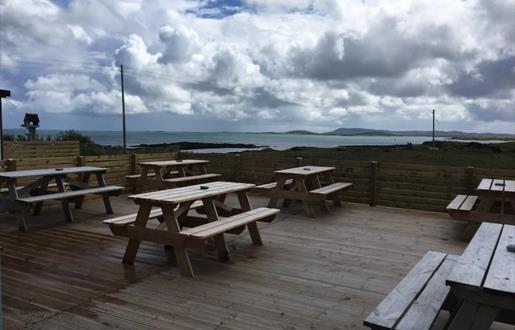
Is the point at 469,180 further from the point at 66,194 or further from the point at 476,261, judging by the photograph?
the point at 66,194

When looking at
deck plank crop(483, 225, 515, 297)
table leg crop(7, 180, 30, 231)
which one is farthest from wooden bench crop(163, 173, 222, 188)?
deck plank crop(483, 225, 515, 297)

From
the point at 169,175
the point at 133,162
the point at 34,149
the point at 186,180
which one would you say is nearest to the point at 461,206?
the point at 186,180

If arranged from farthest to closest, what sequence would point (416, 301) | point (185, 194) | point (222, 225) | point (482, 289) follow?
point (185, 194) < point (222, 225) < point (416, 301) < point (482, 289)

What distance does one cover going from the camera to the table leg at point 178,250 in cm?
423

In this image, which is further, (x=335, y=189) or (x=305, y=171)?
(x=305, y=171)

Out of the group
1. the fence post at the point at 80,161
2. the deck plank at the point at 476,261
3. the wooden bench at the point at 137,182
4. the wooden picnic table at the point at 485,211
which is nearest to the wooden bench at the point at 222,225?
the deck plank at the point at 476,261

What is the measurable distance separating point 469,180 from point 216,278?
17.6 ft

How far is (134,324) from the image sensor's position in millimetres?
3123

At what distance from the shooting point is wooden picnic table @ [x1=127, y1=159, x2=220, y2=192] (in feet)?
28.3

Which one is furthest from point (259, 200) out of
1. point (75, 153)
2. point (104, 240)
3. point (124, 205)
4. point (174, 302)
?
point (75, 153)

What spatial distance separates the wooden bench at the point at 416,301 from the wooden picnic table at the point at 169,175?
5952 millimetres

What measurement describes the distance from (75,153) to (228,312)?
505 inches

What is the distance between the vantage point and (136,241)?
4.53 meters

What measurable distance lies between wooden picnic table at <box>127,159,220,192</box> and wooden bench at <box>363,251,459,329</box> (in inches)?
234
